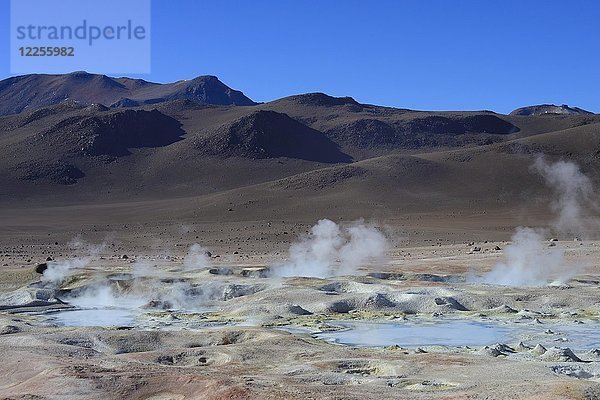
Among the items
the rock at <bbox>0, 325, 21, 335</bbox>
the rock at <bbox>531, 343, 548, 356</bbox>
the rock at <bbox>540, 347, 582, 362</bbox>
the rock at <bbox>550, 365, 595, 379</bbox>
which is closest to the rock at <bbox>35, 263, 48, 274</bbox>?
the rock at <bbox>0, 325, 21, 335</bbox>

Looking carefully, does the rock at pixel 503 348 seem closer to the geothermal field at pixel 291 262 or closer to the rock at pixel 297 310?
the geothermal field at pixel 291 262

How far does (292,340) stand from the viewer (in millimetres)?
15875

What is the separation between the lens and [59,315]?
73.2 feet

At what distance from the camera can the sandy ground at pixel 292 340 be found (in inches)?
434

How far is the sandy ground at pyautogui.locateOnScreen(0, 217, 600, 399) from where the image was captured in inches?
434

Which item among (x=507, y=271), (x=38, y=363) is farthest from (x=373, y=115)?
(x=38, y=363)

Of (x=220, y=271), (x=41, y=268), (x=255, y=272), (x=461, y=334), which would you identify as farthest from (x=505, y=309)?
(x=41, y=268)

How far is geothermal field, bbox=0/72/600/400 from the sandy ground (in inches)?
2.8

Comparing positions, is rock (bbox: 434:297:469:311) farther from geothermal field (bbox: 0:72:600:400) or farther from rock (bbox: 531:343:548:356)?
rock (bbox: 531:343:548:356)

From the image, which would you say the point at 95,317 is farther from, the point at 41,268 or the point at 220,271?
the point at 41,268

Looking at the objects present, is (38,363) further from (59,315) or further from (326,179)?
(326,179)

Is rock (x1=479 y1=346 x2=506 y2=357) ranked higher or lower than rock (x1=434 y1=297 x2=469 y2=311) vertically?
higher

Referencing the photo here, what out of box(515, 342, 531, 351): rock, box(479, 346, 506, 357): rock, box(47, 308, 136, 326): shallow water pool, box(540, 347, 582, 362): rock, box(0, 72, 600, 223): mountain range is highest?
box(0, 72, 600, 223): mountain range

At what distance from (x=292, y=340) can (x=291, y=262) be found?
2013 cm
